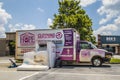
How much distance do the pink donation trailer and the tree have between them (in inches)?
454

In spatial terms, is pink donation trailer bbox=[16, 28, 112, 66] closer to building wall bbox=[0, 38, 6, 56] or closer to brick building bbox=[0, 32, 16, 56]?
brick building bbox=[0, 32, 16, 56]

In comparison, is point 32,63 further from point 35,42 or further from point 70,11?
point 70,11

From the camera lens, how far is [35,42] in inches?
1005

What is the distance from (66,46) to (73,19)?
507 inches

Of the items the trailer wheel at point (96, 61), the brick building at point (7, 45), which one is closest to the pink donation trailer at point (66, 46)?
the trailer wheel at point (96, 61)

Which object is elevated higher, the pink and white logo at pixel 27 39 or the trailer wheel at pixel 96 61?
the pink and white logo at pixel 27 39

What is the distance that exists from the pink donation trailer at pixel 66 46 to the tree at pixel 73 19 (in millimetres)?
11530

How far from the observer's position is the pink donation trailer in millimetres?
24125

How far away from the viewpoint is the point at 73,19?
36.6 metres

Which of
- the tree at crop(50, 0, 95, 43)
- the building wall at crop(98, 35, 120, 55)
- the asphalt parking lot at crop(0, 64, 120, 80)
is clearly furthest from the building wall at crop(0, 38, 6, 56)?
the asphalt parking lot at crop(0, 64, 120, 80)

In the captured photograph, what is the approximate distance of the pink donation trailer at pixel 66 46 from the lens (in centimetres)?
2412

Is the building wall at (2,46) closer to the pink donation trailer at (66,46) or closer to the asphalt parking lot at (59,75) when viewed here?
the pink donation trailer at (66,46)

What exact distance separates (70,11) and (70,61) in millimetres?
14804

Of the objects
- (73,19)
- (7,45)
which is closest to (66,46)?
(73,19)
